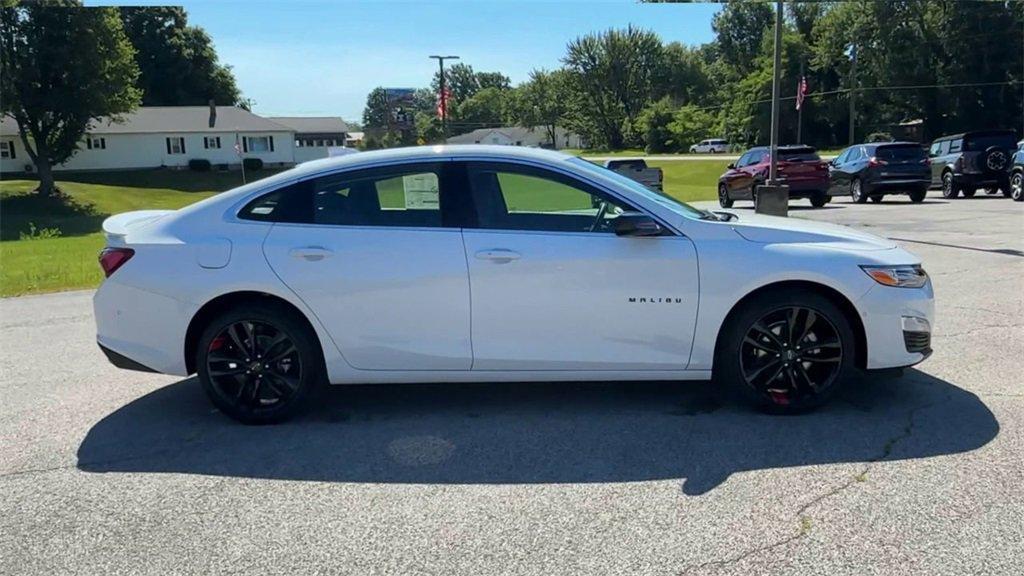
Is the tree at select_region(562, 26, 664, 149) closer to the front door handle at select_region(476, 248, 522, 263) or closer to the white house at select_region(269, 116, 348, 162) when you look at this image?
the white house at select_region(269, 116, 348, 162)

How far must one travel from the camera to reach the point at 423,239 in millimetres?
4645

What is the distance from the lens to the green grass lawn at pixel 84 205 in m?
11.8

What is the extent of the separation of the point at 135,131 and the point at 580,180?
68.6 m

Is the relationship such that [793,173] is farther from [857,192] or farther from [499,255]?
[499,255]

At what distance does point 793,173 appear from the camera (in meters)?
21.5

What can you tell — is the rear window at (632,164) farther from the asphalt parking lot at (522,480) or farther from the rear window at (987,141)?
the asphalt parking lot at (522,480)

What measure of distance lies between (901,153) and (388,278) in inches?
815

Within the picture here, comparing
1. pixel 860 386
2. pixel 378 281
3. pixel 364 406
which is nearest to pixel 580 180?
pixel 378 281

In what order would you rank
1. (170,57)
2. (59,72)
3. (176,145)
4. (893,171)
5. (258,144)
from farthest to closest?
(170,57) < (258,144) < (176,145) < (59,72) < (893,171)

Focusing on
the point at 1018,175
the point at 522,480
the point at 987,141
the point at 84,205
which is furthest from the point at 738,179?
the point at 84,205

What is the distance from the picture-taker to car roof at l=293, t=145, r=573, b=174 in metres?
4.82

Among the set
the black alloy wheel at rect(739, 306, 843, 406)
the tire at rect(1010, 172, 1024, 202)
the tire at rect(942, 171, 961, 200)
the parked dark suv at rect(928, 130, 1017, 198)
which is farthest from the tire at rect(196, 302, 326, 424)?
the tire at rect(942, 171, 961, 200)

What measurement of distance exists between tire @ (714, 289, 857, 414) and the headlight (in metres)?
0.28

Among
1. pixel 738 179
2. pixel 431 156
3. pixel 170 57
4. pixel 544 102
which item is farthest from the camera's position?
pixel 544 102
